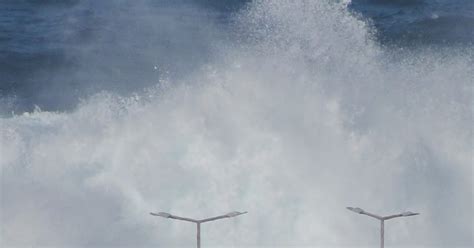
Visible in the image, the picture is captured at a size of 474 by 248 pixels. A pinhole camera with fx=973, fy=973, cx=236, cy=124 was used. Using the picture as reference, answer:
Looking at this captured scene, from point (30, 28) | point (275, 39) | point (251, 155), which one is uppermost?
point (30, 28)

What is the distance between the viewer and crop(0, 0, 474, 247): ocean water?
52812 mm

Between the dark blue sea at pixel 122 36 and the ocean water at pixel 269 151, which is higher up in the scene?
the dark blue sea at pixel 122 36

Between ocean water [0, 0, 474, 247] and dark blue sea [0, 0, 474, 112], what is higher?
dark blue sea [0, 0, 474, 112]

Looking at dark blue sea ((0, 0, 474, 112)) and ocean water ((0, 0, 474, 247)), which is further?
dark blue sea ((0, 0, 474, 112))

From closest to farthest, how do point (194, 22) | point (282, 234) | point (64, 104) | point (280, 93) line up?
point (282, 234)
point (280, 93)
point (64, 104)
point (194, 22)

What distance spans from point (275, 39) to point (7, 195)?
19012 millimetres

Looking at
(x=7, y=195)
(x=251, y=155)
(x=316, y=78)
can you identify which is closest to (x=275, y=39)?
(x=316, y=78)

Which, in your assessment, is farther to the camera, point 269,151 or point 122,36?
point 122,36

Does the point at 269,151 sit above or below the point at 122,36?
below

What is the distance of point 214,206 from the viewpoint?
2125 inches

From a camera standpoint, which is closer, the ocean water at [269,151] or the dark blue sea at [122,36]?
the ocean water at [269,151]

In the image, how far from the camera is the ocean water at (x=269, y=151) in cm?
5281

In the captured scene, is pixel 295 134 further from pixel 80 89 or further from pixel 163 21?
pixel 163 21

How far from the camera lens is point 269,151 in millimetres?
55812
